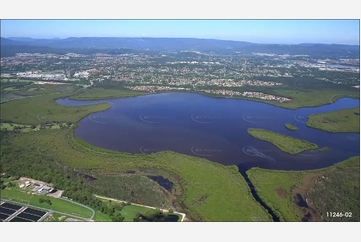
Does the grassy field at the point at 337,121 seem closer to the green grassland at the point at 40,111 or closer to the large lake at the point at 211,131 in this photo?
the large lake at the point at 211,131

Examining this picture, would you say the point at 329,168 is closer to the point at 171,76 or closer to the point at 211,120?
the point at 211,120

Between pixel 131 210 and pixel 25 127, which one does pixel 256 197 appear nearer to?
pixel 131 210

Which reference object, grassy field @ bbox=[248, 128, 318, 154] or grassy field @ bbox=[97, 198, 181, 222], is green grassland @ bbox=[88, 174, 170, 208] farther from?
grassy field @ bbox=[248, 128, 318, 154]

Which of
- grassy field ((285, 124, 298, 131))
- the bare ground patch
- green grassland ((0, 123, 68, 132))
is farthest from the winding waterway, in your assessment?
green grassland ((0, 123, 68, 132))

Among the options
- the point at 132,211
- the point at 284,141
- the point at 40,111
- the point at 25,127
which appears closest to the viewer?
the point at 132,211

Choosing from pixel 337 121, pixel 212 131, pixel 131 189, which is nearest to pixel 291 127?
pixel 337 121

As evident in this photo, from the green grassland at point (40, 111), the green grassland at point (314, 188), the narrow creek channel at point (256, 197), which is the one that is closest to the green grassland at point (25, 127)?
the green grassland at point (40, 111)

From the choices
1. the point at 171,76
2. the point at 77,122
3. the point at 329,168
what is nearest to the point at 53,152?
the point at 77,122
